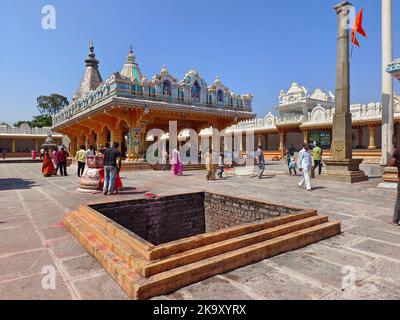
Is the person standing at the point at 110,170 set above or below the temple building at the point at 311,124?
below

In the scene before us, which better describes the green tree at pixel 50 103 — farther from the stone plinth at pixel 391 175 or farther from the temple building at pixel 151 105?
the stone plinth at pixel 391 175

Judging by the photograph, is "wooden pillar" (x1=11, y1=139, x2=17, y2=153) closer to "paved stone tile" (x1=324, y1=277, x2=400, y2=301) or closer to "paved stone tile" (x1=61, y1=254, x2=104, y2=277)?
"paved stone tile" (x1=61, y1=254, x2=104, y2=277)

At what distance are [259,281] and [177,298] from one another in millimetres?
809

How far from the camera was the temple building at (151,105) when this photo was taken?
15023mm

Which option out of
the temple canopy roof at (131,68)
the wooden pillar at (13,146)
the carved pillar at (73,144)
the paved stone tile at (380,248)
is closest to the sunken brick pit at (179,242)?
the paved stone tile at (380,248)

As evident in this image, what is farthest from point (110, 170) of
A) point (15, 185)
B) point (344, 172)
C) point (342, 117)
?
point (342, 117)

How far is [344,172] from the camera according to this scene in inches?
392

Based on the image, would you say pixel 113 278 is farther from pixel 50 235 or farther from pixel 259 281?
pixel 50 235

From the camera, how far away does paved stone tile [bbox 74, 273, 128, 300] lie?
2.25 meters

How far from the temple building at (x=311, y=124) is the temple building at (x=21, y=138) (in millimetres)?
27792

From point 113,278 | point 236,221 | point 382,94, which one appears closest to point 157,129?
point 382,94

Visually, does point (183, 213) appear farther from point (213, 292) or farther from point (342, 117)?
point (342, 117)

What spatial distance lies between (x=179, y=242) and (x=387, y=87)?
13296 millimetres
